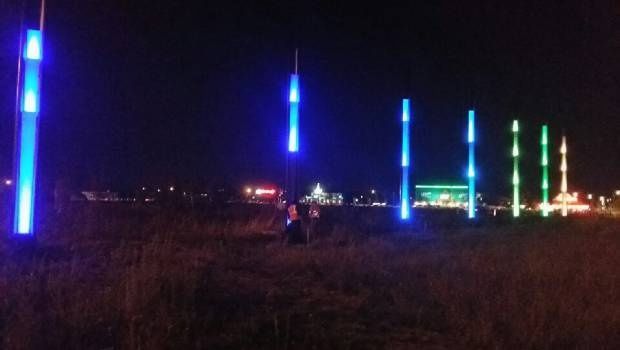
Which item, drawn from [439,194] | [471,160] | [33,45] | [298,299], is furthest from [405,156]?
[439,194]

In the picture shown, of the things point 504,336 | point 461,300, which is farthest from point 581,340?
point 461,300

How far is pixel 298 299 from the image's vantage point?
393 inches

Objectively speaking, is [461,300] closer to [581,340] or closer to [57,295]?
[581,340]

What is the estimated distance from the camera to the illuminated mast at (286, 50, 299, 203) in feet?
70.1

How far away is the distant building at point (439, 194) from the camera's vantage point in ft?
368

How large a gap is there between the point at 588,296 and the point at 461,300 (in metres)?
2.33

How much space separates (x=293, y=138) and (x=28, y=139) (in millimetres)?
9134

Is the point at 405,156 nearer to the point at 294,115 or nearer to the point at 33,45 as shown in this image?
the point at 294,115

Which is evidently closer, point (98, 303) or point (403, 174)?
point (98, 303)

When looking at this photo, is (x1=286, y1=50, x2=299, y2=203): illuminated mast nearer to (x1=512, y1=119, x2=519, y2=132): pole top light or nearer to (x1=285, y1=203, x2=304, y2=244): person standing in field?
(x1=285, y1=203, x2=304, y2=244): person standing in field

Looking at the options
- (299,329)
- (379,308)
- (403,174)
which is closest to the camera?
(299,329)

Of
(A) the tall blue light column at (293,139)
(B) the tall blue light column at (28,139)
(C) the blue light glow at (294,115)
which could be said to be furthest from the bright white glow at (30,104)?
(C) the blue light glow at (294,115)

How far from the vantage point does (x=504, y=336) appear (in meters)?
7.66

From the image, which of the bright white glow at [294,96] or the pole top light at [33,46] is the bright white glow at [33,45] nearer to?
the pole top light at [33,46]
